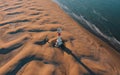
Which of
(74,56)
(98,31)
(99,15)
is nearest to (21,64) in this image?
(74,56)

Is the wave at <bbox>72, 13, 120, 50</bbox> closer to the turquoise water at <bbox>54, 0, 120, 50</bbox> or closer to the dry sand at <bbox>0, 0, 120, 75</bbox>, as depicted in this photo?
the turquoise water at <bbox>54, 0, 120, 50</bbox>

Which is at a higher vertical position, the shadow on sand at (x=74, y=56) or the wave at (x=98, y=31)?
the shadow on sand at (x=74, y=56)

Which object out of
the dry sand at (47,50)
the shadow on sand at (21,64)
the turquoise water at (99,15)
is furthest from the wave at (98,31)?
the shadow on sand at (21,64)

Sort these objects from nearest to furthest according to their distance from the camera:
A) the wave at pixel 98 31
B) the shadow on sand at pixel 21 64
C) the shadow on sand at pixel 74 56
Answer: the shadow on sand at pixel 21 64
the shadow on sand at pixel 74 56
the wave at pixel 98 31

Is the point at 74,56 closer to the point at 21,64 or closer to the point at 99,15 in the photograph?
the point at 21,64

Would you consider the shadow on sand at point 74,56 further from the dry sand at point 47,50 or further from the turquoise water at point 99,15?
the turquoise water at point 99,15
